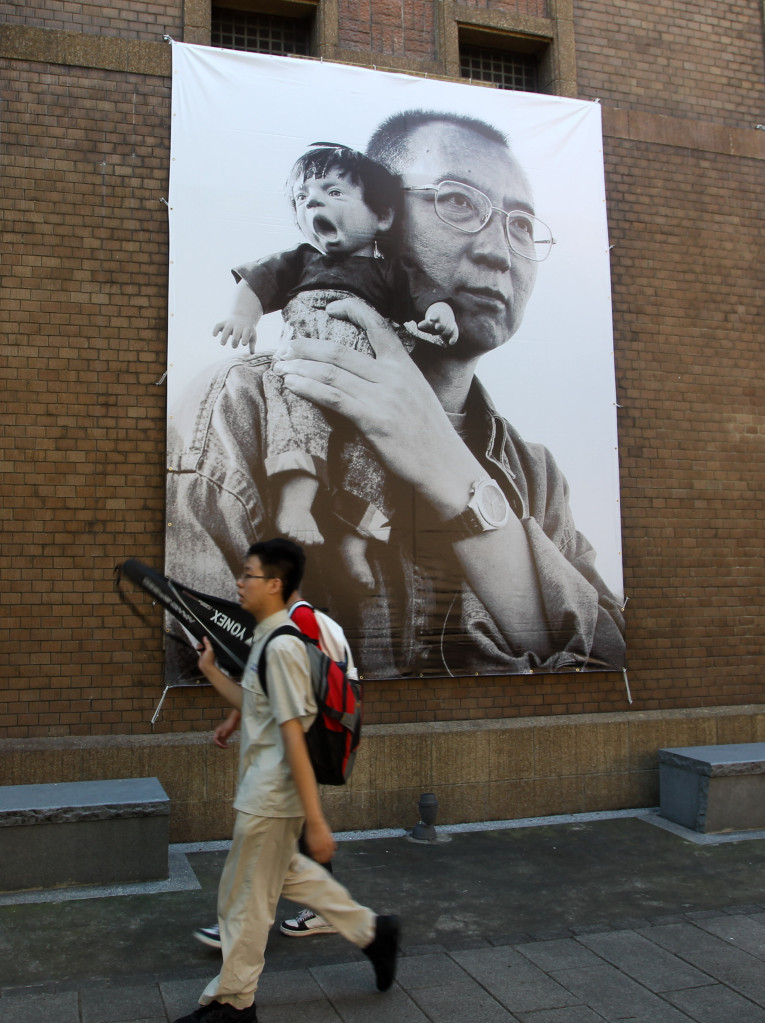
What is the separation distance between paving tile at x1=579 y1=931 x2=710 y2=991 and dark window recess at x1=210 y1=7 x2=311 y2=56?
746 centimetres

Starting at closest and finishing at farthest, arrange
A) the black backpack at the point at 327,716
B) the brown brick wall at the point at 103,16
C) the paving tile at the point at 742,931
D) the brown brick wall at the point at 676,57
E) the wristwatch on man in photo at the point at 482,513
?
the black backpack at the point at 327,716 → the paving tile at the point at 742,931 → the brown brick wall at the point at 103,16 → the wristwatch on man in photo at the point at 482,513 → the brown brick wall at the point at 676,57

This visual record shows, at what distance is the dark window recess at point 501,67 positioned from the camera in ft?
29.1

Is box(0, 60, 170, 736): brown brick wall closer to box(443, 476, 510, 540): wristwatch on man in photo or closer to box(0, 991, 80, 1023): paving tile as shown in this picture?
box(443, 476, 510, 540): wristwatch on man in photo

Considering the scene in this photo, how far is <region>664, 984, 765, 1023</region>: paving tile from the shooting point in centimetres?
411

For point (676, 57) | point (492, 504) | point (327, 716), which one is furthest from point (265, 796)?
point (676, 57)

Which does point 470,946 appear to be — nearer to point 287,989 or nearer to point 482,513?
point 287,989

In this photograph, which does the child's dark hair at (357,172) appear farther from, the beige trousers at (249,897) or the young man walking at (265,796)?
the beige trousers at (249,897)

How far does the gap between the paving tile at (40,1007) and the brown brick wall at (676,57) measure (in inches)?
325

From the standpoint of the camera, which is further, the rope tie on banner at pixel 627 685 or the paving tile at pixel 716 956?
the rope tie on banner at pixel 627 685

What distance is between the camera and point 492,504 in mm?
7691

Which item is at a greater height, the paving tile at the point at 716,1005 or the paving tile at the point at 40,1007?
the paving tile at the point at 40,1007

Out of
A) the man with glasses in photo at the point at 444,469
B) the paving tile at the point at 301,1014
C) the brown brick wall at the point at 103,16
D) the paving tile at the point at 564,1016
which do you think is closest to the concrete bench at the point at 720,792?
the man with glasses in photo at the point at 444,469

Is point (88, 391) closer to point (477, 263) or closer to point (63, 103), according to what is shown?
point (63, 103)

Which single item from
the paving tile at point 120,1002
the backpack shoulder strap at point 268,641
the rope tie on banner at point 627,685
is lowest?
the paving tile at point 120,1002
